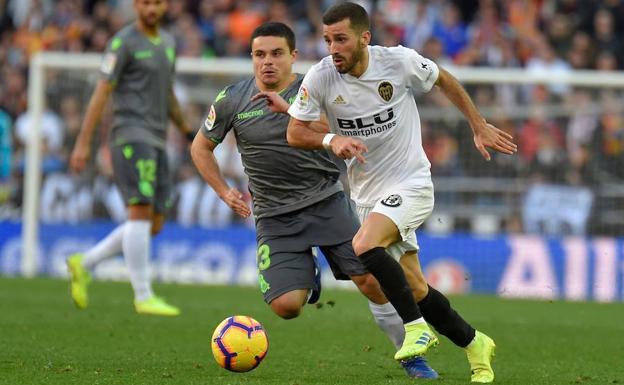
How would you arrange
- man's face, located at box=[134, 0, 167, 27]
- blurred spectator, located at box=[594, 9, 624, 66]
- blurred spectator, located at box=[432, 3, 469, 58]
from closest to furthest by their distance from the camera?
1. man's face, located at box=[134, 0, 167, 27]
2. blurred spectator, located at box=[594, 9, 624, 66]
3. blurred spectator, located at box=[432, 3, 469, 58]

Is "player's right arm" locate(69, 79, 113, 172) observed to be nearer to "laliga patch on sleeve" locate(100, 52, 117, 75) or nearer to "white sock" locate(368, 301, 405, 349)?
"laliga patch on sleeve" locate(100, 52, 117, 75)

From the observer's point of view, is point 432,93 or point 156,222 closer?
point 156,222

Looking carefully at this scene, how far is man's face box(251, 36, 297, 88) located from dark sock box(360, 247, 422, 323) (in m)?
1.67

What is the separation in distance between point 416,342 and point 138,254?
202 inches

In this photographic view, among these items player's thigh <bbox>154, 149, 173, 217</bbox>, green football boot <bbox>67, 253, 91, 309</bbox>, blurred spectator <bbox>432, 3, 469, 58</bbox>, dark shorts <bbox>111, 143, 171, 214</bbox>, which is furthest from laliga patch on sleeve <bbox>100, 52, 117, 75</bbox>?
blurred spectator <bbox>432, 3, 469, 58</bbox>

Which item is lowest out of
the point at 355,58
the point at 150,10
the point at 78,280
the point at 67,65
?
the point at 78,280

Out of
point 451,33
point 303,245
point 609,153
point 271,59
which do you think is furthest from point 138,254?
point 451,33

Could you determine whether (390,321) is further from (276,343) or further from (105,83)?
(105,83)

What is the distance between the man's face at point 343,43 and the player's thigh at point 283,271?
4.93 feet

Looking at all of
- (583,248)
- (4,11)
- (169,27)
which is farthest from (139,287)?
(4,11)

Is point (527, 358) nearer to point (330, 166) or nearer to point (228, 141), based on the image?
→ point (330, 166)

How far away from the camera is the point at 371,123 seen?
7.62 m

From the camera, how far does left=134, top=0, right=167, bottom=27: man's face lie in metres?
11.4

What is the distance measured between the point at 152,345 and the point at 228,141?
782 cm
